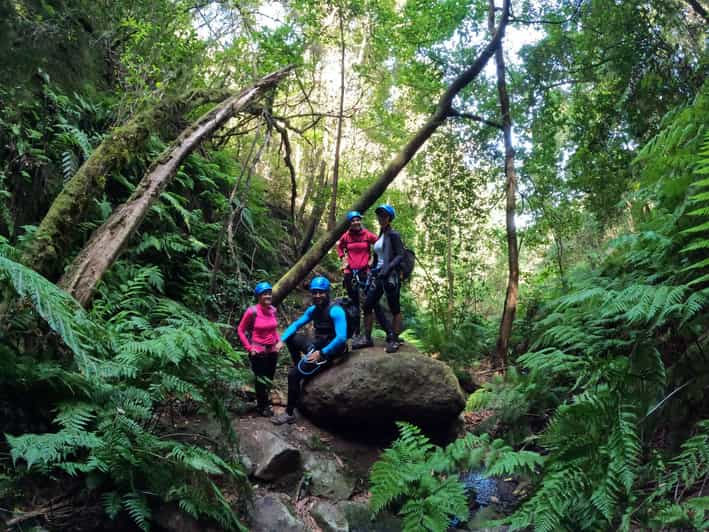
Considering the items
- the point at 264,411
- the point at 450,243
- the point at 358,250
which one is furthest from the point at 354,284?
the point at 450,243

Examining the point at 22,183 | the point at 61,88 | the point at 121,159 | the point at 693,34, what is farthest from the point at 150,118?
the point at 693,34

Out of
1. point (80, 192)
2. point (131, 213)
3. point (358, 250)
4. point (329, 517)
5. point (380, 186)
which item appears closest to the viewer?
point (329, 517)

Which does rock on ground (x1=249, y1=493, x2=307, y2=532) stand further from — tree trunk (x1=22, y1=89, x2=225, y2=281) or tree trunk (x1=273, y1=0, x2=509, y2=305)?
tree trunk (x1=273, y1=0, x2=509, y2=305)

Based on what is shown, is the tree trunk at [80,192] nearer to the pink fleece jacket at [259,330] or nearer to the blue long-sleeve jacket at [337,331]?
the pink fleece jacket at [259,330]

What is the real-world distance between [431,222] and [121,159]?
8010 mm

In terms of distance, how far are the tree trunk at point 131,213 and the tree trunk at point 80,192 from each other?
0.78 ft

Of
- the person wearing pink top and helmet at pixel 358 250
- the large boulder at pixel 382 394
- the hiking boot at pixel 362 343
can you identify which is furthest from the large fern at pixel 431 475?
the person wearing pink top and helmet at pixel 358 250

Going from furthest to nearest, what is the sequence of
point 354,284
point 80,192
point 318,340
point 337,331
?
point 354,284
point 318,340
point 337,331
point 80,192

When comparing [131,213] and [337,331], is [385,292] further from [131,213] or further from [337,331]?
[131,213]

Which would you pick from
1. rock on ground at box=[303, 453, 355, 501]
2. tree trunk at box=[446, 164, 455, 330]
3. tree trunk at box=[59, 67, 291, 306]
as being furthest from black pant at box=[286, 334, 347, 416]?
tree trunk at box=[446, 164, 455, 330]

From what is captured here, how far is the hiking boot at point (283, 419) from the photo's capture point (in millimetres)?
6000

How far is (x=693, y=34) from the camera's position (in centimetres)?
748

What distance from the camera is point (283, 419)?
6062 millimetres

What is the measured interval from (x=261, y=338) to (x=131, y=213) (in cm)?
229
